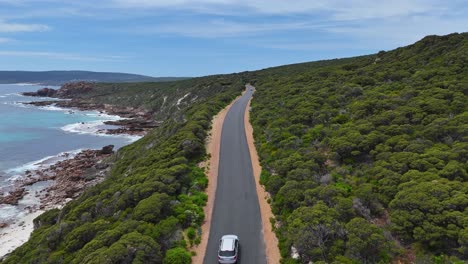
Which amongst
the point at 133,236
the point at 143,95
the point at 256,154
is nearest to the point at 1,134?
the point at 143,95

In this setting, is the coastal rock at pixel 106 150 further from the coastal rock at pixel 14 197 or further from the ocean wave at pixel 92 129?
the coastal rock at pixel 14 197

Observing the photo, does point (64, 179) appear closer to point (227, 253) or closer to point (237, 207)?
point (237, 207)

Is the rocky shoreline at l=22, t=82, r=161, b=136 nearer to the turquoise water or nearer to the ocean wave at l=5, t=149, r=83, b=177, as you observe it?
the turquoise water

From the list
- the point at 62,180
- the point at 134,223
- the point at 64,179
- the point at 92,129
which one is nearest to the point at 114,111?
the point at 92,129

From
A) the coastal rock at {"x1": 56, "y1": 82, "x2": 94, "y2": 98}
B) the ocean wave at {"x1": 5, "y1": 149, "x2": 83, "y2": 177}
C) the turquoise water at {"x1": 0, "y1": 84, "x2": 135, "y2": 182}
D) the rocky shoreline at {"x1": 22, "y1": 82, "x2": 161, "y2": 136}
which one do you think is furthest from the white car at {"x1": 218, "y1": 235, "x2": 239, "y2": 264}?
the coastal rock at {"x1": 56, "y1": 82, "x2": 94, "y2": 98}

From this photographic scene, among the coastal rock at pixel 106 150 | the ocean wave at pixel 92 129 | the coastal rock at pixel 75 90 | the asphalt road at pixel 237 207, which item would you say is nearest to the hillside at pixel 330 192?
the asphalt road at pixel 237 207

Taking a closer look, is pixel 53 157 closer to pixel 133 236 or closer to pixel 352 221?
pixel 133 236
